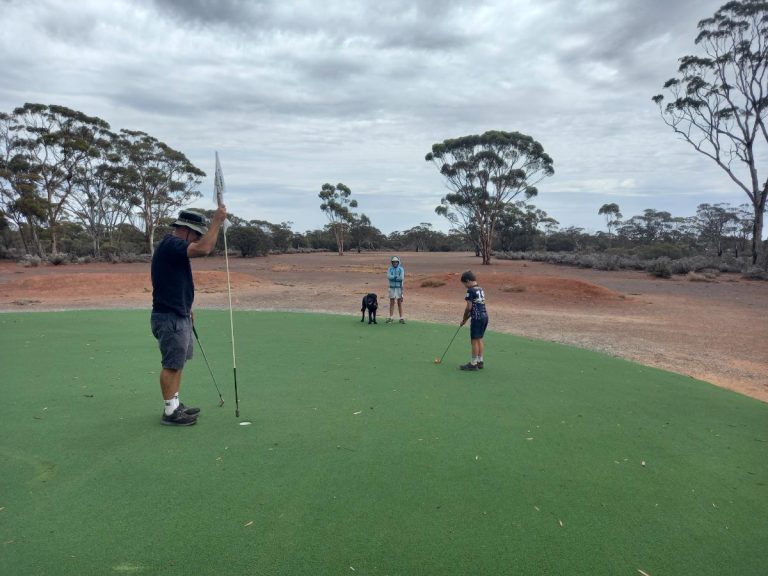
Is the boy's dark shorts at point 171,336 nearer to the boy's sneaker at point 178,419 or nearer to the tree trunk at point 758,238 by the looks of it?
the boy's sneaker at point 178,419

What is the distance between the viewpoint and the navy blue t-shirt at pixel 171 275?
3.99 meters

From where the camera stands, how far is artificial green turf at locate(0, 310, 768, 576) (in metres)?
2.56

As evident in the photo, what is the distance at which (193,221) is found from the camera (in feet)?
13.8

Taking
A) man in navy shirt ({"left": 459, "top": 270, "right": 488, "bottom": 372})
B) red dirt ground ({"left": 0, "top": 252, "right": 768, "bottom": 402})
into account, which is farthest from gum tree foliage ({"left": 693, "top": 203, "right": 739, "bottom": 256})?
man in navy shirt ({"left": 459, "top": 270, "right": 488, "bottom": 372})

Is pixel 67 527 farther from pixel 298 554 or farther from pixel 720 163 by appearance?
pixel 720 163

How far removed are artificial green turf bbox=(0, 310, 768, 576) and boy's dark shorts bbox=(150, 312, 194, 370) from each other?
63 centimetres

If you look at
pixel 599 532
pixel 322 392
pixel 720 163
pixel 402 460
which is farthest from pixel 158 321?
pixel 720 163

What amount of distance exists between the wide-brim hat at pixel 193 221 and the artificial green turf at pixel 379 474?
179 centimetres

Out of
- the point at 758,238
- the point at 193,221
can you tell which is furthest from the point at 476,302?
the point at 758,238

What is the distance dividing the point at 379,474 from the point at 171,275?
7.90ft

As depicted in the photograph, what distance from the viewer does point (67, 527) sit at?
8.88 feet

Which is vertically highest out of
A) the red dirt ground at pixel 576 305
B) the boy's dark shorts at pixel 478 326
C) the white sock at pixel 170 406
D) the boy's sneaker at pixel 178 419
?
the boy's dark shorts at pixel 478 326

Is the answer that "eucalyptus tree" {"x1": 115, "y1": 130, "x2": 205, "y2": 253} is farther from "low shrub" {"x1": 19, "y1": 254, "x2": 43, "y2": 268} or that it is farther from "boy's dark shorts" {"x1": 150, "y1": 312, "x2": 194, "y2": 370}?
"boy's dark shorts" {"x1": 150, "y1": 312, "x2": 194, "y2": 370}

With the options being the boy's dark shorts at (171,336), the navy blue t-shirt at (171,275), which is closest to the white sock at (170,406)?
the boy's dark shorts at (171,336)
